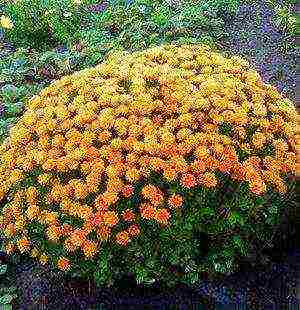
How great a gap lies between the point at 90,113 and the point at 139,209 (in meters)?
0.69

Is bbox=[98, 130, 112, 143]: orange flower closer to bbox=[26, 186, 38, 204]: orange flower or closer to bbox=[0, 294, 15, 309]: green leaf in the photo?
bbox=[26, 186, 38, 204]: orange flower

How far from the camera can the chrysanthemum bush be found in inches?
156

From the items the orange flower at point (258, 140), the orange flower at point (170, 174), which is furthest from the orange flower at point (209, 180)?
the orange flower at point (258, 140)

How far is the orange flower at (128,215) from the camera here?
391cm

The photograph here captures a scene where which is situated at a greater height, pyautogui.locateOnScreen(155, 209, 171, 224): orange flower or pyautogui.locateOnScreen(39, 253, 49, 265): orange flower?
pyautogui.locateOnScreen(155, 209, 171, 224): orange flower

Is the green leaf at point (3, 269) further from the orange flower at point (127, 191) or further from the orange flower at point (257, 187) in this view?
the orange flower at point (257, 187)

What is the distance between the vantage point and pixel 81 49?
291 inches

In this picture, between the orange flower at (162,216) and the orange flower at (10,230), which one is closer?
the orange flower at (162,216)

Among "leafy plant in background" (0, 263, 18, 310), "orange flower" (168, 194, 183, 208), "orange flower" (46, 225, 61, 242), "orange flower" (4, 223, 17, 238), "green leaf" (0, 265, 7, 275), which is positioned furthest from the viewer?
"green leaf" (0, 265, 7, 275)

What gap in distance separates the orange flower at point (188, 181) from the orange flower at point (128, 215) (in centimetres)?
32

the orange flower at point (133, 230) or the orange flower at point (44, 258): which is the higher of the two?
the orange flower at point (133, 230)

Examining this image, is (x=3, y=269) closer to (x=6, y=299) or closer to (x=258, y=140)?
(x=6, y=299)

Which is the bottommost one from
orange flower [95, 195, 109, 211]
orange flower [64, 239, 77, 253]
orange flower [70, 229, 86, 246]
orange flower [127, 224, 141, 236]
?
orange flower [64, 239, 77, 253]

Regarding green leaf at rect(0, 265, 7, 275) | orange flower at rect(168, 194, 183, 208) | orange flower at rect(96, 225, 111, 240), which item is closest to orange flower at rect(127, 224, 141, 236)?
orange flower at rect(96, 225, 111, 240)
